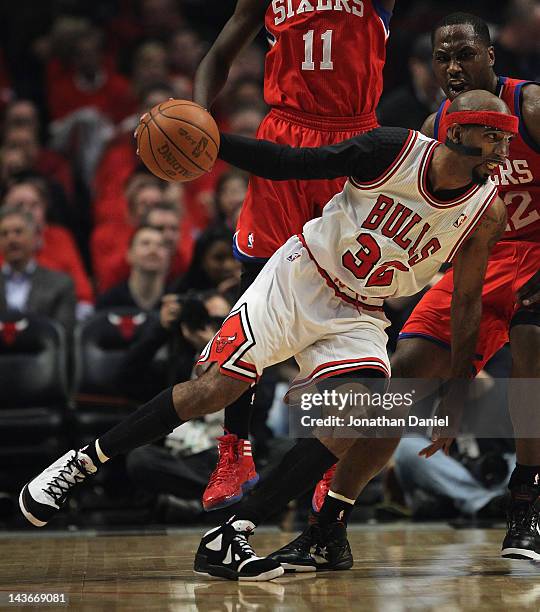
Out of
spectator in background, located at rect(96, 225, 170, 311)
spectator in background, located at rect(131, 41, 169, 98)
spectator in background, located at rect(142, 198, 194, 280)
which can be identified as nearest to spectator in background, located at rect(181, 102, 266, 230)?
spectator in background, located at rect(142, 198, 194, 280)

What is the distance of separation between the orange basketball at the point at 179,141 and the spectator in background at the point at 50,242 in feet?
14.3

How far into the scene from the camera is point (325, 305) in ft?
14.4

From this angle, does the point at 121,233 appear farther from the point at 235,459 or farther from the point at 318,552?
the point at 318,552

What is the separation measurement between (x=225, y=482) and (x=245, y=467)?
0.14 m

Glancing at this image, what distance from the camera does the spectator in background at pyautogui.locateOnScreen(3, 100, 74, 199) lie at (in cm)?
965

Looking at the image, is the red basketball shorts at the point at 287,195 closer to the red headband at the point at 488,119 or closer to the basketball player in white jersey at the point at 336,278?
the basketball player in white jersey at the point at 336,278

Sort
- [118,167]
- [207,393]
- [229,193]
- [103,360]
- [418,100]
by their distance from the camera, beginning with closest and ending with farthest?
[207,393], [103,360], [229,193], [418,100], [118,167]

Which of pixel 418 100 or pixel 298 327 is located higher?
pixel 418 100

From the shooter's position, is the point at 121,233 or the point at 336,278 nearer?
the point at 336,278

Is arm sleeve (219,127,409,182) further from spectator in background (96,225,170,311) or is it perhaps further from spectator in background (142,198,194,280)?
spectator in background (142,198,194,280)

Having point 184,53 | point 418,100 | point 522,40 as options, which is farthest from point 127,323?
point 184,53

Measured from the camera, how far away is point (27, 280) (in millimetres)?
7648

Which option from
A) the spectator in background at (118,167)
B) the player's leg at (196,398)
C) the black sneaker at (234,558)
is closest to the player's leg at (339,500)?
the black sneaker at (234,558)

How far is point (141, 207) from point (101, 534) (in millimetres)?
3392
